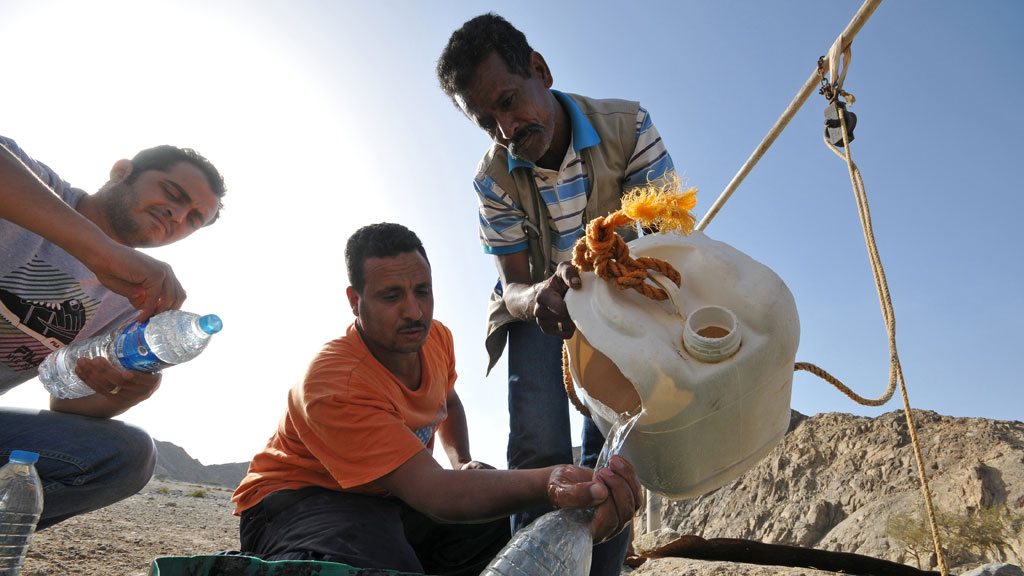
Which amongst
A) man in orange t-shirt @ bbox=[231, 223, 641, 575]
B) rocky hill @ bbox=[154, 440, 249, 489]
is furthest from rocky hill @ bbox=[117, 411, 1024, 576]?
rocky hill @ bbox=[154, 440, 249, 489]

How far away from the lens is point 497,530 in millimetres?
2418

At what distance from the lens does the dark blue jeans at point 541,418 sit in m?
2.26

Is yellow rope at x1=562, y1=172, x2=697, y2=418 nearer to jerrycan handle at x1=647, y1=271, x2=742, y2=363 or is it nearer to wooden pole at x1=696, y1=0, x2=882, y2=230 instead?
jerrycan handle at x1=647, y1=271, x2=742, y2=363

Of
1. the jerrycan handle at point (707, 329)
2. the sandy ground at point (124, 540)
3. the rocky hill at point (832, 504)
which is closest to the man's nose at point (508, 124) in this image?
the jerrycan handle at point (707, 329)

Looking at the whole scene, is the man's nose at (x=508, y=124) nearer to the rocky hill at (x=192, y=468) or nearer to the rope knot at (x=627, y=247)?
the rope knot at (x=627, y=247)

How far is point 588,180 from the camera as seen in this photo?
2531mm

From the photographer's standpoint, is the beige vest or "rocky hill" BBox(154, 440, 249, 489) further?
"rocky hill" BBox(154, 440, 249, 489)

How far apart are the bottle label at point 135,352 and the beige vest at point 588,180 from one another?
4.07ft

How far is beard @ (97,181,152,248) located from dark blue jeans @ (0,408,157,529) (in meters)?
0.74

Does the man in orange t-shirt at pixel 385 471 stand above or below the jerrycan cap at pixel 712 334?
below

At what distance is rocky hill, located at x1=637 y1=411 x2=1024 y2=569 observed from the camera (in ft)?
20.2

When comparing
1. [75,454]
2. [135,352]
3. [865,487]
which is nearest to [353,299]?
[135,352]

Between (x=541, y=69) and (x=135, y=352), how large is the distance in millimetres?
1834

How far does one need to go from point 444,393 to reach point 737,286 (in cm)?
140
